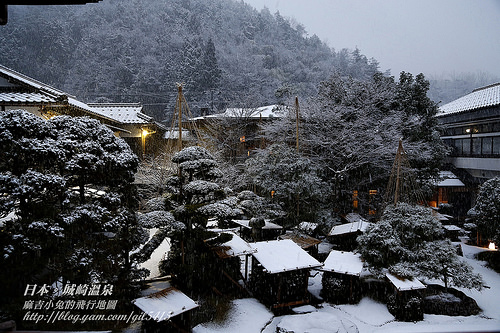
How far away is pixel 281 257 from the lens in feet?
29.9

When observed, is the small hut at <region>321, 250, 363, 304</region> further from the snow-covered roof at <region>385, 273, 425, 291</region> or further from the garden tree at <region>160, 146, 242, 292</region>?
the garden tree at <region>160, 146, 242, 292</region>

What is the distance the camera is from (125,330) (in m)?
6.36

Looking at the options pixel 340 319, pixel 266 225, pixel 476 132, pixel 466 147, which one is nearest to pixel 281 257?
pixel 340 319

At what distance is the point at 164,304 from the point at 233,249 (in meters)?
3.12

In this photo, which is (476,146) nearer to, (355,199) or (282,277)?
(355,199)

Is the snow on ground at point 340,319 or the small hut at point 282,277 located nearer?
the snow on ground at point 340,319

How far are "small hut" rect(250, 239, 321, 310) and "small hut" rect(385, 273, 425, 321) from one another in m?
2.35

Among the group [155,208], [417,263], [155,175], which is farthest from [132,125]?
[417,263]

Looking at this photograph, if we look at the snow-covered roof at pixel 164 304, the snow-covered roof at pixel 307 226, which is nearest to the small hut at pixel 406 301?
the snow-covered roof at pixel 307 226

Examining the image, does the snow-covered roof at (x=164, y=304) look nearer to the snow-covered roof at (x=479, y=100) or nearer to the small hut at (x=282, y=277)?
the small hut at (x=282, y=277)

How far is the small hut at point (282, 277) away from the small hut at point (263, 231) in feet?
12.3

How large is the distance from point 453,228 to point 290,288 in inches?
426

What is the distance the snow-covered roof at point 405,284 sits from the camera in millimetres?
8312

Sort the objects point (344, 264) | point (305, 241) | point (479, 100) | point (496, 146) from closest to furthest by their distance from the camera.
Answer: point (344, 264), point (305, 241), point (496, 146), point (479, 100)
